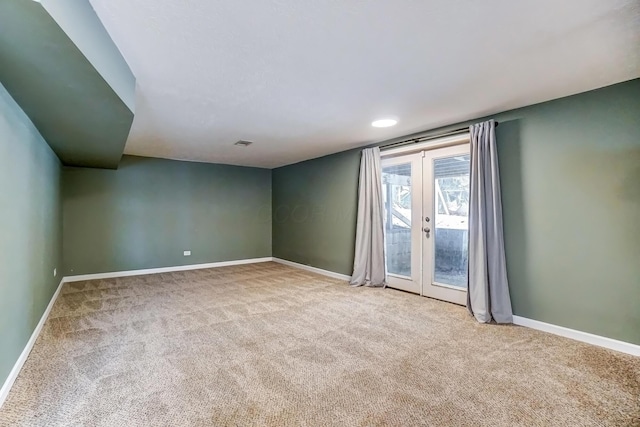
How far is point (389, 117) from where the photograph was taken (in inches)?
137

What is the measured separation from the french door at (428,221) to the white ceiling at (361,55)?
693 millimetres

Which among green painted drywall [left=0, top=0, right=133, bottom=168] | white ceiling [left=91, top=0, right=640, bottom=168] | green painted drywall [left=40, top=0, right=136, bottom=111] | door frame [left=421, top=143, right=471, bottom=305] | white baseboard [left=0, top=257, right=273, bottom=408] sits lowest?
white baseboard [left=0, top=257, right=273, bottom=408]

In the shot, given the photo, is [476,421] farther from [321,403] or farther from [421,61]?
[421,61]

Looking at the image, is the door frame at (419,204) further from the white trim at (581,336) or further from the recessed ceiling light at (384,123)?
the white trim at (581,336)

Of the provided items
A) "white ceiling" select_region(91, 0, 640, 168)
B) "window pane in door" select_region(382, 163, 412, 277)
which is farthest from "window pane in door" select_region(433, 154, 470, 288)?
"white ceiling" select_region(91, 0, 640, 168)

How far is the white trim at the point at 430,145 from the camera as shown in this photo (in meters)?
3.71

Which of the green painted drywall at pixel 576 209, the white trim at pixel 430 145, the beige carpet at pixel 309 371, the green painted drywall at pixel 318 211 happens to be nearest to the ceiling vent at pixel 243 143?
the green painted drywall at pixel 318 211

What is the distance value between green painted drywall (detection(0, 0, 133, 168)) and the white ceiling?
0.93ft

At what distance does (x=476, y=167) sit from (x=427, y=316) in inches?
70.1

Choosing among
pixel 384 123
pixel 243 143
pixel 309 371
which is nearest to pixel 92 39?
pixel 309 371

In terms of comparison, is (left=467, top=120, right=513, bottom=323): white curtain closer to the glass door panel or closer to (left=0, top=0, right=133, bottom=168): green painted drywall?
the glass door panel

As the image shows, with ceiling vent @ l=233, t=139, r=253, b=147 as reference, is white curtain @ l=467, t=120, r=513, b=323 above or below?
below

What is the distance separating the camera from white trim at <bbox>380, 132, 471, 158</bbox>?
3.71m

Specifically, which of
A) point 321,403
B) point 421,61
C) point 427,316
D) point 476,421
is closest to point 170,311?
point 321,403
